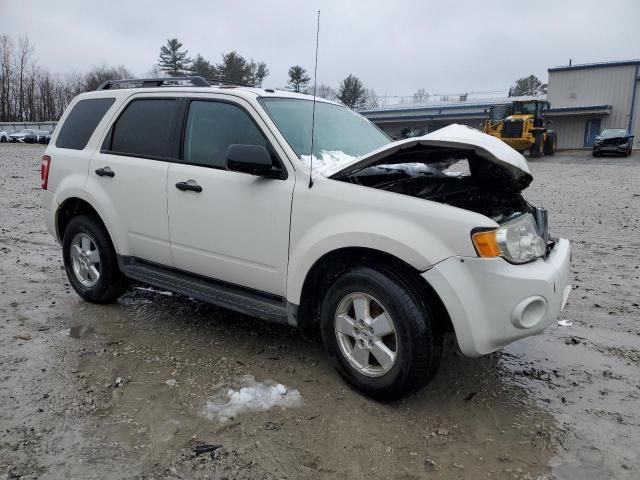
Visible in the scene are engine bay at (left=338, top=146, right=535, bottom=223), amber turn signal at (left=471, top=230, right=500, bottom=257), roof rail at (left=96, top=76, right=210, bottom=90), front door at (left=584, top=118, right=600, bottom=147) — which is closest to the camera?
amber turn signal at (left=471, top=230, right=500, bottom=257)

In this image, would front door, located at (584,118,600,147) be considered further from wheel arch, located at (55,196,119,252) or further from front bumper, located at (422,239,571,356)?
front bumper, located at (422,239,571,356)

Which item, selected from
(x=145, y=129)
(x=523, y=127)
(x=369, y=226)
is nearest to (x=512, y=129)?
(x=523, y=127)

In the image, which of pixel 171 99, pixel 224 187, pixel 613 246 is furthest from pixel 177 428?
pixel 613 246

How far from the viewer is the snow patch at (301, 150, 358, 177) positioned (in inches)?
135

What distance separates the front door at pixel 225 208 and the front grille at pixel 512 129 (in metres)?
23.6

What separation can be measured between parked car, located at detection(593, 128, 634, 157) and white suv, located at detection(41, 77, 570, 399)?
28.1 metres

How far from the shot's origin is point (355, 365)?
3275 mm

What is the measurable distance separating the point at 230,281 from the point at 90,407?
1.21 m

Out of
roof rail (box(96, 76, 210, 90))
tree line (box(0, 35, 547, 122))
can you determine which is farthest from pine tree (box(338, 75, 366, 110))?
roof rail (box(96, 76, 210, 90))

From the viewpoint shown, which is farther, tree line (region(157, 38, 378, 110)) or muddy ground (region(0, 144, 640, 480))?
tree line (region(157, 38, 378, 110))

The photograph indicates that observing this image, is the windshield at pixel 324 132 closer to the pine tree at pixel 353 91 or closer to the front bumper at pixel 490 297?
the front bumper at pixel 490 297

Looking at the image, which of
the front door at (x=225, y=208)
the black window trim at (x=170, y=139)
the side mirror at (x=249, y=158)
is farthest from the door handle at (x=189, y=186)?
the side mirror at (x=249, y=158)

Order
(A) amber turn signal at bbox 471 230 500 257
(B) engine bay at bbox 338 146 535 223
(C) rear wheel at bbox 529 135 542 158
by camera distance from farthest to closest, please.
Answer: (C) rear wheel at bbox 529 135 542 158, (B) engine bay at bbox 338 146 535 223, (A) amber turn signal at bbox 471 230 500 257

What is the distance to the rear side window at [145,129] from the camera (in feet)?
13.8
